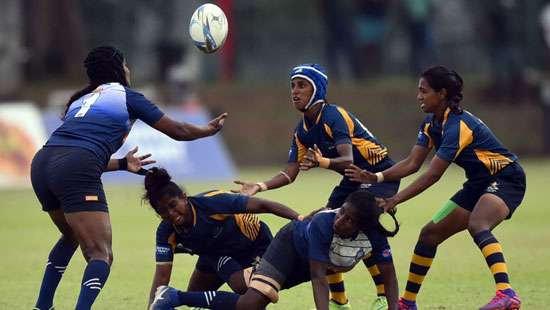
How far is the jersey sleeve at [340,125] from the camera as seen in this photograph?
9.49 meters

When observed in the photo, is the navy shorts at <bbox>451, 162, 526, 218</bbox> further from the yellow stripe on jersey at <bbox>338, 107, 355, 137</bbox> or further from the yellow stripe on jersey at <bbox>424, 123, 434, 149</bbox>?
the yellow stripe on jersey at <bbox>338, 107, 355, 137</bbox>

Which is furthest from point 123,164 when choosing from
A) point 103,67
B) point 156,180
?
point 103,67

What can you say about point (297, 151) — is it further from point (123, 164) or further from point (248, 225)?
point (123, 164)

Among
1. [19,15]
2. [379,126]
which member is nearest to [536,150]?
[379,126]

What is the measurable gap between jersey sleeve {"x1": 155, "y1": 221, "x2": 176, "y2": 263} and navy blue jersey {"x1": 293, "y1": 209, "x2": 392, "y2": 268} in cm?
95

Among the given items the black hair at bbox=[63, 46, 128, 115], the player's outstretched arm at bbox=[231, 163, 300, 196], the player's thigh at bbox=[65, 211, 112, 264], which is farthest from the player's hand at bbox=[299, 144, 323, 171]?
the player's thigh at bbox=[65, 211, 112, 264]

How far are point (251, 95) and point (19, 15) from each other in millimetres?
7994

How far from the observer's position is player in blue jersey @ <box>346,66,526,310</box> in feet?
30.1

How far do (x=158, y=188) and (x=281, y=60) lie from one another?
28431 millimetres

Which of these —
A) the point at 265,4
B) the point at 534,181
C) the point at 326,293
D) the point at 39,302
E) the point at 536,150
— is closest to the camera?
the point at 326,293

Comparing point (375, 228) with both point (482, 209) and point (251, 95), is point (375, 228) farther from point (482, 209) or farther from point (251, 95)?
point (251, 95)

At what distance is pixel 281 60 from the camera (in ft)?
121

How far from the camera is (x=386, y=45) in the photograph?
119 ft

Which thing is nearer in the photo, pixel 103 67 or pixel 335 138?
pixel 103 67
